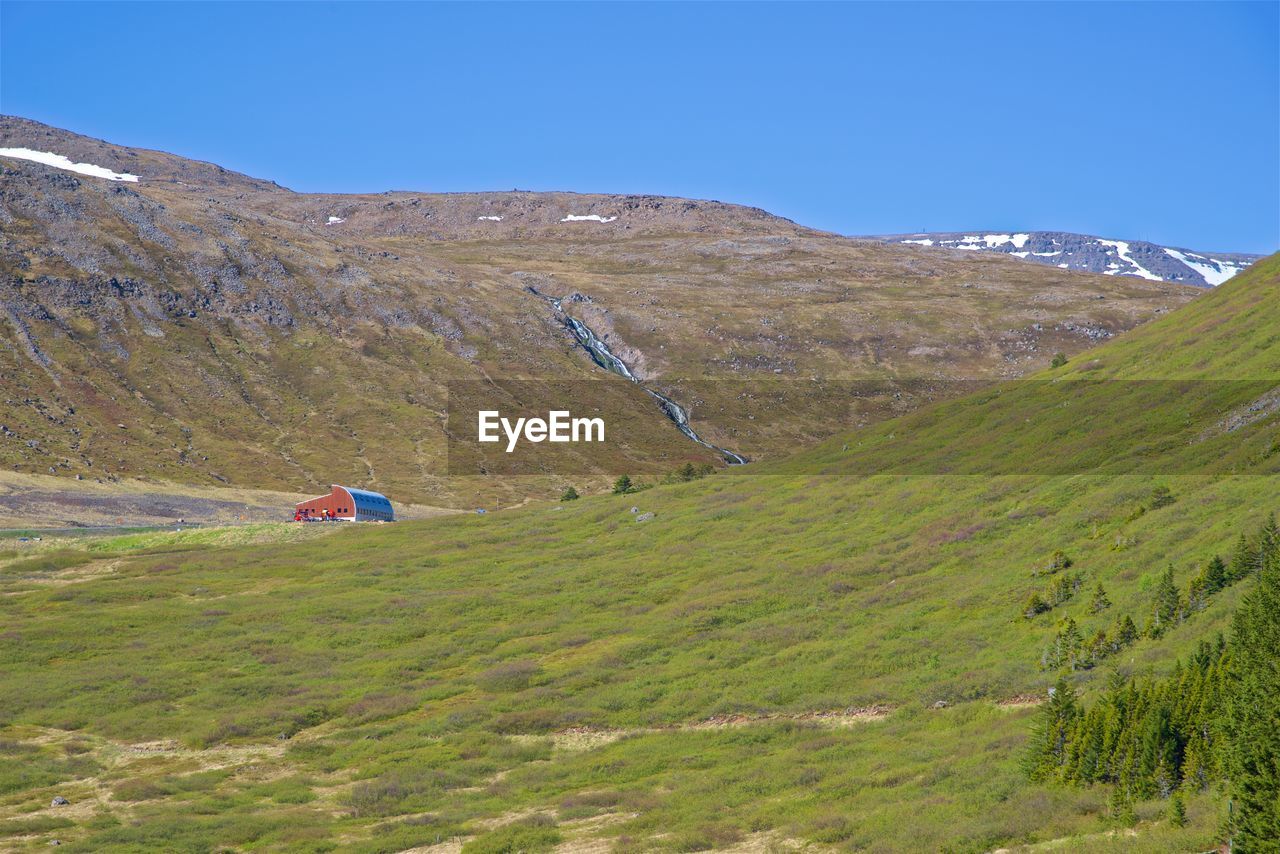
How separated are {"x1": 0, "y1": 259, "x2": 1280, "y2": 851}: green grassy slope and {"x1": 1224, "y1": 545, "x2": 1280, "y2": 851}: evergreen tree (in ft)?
5.59

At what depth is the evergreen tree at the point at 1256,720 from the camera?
973 inches

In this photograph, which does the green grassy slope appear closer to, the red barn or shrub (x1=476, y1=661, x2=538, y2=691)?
shrub (x1=476, y1=661, x2=538, y2=691)

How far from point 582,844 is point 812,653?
76.9ft

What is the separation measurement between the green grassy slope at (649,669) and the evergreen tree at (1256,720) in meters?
1.70

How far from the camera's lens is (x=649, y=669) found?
198 ft

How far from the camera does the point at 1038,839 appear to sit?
29.5 metres

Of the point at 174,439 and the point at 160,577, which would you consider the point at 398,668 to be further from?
the point at 174,439

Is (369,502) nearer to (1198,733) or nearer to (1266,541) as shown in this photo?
(1266,541)

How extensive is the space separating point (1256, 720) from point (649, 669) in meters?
36.6

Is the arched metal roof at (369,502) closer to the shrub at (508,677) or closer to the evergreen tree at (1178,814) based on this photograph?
the shrub at (508,677)

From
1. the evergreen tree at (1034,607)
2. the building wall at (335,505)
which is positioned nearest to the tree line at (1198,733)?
the evergreen tree at (1034,607)

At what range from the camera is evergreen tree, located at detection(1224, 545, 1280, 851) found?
24.7m

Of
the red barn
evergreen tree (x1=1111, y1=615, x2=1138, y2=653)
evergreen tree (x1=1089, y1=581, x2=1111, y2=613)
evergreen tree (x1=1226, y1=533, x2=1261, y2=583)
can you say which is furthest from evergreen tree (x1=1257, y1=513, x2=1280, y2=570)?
the red barn

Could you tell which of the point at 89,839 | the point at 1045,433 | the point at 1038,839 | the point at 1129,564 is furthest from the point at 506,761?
the point at 1045,433
